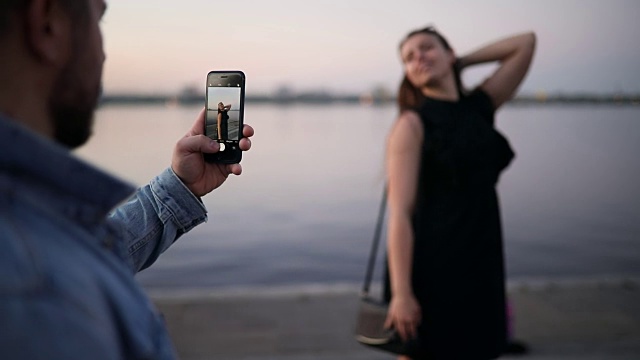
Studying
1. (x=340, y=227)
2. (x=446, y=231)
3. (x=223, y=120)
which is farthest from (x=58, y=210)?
(x=340, y=227)

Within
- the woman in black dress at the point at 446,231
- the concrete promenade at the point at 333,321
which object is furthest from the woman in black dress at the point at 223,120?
the concrete promenade at the point at 333,321

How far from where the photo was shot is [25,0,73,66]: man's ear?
31.8 inches

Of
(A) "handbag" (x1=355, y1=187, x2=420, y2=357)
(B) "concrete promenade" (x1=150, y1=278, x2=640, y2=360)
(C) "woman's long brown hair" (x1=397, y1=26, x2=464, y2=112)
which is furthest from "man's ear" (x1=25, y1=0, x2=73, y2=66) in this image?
(B) "concrete promenade" (x1=150, y1=278, x2=640, y2=360)

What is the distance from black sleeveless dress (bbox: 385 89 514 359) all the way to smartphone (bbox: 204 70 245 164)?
1324 millimetres

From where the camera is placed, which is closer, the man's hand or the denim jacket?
the denim jacket

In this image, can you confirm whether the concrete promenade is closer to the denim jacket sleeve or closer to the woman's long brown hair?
the woman's long brown hair

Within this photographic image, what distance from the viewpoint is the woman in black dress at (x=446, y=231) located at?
2.78m

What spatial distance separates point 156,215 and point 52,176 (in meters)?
0.65

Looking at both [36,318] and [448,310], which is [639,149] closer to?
[448,310]

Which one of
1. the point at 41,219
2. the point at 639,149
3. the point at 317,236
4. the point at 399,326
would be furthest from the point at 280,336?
the point at 639,149

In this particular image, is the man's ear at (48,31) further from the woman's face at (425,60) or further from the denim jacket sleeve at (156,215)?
the woman's face at (425,60)

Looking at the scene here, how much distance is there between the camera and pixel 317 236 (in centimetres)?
1212

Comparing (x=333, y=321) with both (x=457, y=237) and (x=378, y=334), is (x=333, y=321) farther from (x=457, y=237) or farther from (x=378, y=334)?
(x=457, y=237)

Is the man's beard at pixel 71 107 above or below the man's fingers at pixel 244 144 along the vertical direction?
above
